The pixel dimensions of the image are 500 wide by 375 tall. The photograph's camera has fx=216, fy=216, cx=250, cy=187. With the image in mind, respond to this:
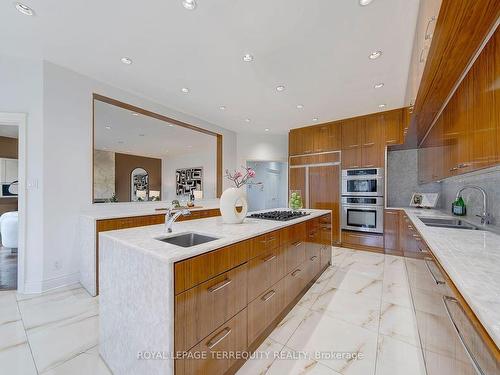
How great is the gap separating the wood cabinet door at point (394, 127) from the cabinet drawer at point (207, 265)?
12.5 feet

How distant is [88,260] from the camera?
2.54 metres

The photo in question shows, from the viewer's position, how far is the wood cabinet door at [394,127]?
3.88 meters

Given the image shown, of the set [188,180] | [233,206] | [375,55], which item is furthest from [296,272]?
[188,180]

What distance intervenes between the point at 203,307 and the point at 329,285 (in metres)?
2.09

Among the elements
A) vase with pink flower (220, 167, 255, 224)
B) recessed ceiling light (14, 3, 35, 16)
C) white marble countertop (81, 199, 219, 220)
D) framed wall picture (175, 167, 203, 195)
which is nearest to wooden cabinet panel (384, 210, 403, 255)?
vase with pink flower (220, 167, 255, 224)

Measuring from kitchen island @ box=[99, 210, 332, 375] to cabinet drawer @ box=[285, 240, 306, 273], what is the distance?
21cm

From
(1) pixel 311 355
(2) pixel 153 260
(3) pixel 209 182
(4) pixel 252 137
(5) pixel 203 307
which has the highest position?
(4) pixel 252 137

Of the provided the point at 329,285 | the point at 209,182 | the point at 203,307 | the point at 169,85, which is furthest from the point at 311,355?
the point at 209,182

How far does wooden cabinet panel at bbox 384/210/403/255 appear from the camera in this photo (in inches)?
150

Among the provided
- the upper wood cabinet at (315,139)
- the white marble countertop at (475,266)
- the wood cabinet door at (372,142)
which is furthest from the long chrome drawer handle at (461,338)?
the upper wood cabinet at (315,139)

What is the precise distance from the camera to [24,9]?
183cm

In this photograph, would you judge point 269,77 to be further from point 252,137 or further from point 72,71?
point 252,137

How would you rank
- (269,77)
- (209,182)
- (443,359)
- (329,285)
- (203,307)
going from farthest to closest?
1. (209,182)
2. (269,77)
3. (329,285)
4. (203,307)
5. (443,359)

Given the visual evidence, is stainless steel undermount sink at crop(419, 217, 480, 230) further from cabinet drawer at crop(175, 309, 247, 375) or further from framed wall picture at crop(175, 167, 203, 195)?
framed wall picture at crop(175, 167, 203, 195)
